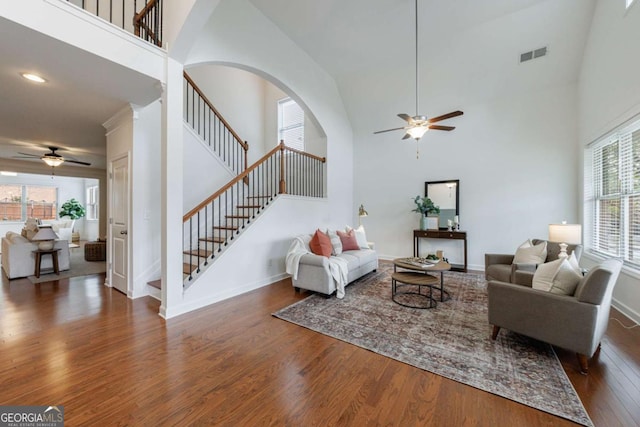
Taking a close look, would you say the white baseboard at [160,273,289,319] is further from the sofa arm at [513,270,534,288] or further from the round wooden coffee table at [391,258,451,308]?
the sofa arm at [513,270,534,288]

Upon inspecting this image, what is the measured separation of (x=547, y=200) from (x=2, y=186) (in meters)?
16.9

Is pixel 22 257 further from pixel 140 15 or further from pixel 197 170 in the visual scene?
pixel 140 15

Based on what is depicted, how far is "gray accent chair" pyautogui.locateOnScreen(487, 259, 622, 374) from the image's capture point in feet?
6.51

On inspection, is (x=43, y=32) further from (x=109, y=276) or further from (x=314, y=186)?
(x=314, y=186)

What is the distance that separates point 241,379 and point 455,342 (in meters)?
1.98

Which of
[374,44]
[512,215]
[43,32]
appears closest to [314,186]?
[374,44]

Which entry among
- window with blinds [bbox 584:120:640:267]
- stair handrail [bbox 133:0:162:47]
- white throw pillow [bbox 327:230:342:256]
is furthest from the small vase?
stair handrail [bbox 133:0:162:47]

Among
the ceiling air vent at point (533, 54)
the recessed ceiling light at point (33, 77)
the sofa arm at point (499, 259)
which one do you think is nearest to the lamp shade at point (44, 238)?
the recessed ceiling light at point (33, 77)

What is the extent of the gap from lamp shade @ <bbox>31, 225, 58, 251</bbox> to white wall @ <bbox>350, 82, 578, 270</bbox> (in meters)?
6.87

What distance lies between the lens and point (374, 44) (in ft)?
15.8

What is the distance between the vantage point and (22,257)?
4895 millimetres

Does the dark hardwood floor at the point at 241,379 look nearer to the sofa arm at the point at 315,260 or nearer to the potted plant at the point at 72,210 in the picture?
the sofa arm at the point at 315,260

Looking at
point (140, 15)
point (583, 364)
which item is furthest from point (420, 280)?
point (140, 15)

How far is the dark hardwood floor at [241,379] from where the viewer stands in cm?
162
